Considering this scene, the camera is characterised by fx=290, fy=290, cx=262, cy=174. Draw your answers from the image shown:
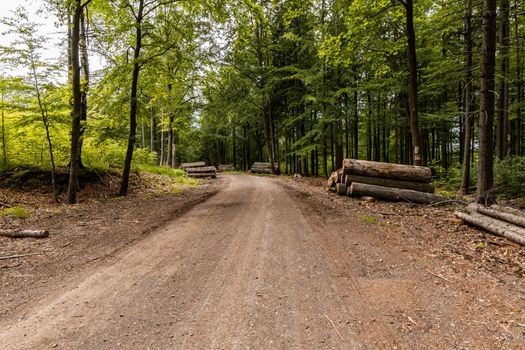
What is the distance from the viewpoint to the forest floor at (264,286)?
9.23 feet

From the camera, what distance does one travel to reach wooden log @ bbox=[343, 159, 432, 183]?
9.98 metres

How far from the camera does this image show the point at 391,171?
33.1 ft

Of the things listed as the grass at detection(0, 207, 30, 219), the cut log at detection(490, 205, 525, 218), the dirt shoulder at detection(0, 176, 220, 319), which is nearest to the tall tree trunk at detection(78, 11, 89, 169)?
the dirt shoulder at detection(0, 176, 220, 319)

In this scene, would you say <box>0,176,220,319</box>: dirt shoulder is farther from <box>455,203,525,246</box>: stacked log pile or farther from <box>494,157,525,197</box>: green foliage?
<box>494,157,525,197</box>: green foliage

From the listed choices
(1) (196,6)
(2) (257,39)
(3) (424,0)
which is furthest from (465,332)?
(2) (257,39)

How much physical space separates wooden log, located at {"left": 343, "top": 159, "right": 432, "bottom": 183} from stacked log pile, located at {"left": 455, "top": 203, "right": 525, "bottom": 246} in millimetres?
2769

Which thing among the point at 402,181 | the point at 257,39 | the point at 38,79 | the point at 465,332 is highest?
the point at 257,39

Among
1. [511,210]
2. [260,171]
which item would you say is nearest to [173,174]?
[260,171]

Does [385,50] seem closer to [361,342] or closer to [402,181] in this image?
[402,181]

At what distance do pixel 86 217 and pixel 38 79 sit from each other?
4852 mm

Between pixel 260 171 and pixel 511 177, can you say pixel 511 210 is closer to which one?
pixel 511 177

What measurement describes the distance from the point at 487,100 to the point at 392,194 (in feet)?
12.1

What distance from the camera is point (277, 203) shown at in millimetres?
9242

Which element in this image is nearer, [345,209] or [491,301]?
[491,301]
